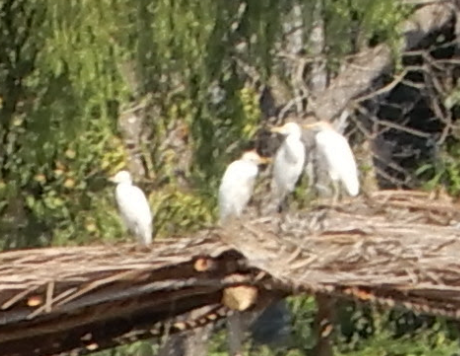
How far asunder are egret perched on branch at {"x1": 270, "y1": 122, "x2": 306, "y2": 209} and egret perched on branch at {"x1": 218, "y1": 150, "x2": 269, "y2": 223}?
0.12 meters

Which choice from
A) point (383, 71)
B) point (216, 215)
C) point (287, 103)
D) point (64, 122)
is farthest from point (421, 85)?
point (64, 122)

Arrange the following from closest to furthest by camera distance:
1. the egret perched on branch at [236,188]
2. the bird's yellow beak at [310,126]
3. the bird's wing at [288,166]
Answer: the egret perched on branch at [236,188]
the bird's wing at [288,166]
the bird's yellow beak at [310,126]

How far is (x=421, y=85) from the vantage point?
24.3 feet

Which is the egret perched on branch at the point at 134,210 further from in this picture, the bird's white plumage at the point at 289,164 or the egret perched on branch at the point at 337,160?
the egret perched on branch at the point at 337,160

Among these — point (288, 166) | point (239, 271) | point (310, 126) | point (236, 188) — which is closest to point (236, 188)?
point (236, 188)

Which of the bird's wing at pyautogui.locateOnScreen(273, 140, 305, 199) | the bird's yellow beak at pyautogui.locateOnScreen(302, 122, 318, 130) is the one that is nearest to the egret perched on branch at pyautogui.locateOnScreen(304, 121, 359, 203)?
the bird's wing at pyautogui.locateOnScreen(273, 140, 305, 199)

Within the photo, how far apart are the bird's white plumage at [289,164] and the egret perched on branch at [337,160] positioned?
0.43 ft

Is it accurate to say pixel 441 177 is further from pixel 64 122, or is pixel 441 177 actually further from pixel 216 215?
pixel 64 122

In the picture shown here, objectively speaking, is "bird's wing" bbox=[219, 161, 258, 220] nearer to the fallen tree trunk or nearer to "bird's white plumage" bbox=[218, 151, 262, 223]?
"bird's white plumage" bbox=[218, 151, 262, 223]

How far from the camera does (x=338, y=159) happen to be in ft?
17.3

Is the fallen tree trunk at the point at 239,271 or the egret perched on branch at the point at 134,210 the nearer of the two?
the fallen tree trunk at the point at 239,271

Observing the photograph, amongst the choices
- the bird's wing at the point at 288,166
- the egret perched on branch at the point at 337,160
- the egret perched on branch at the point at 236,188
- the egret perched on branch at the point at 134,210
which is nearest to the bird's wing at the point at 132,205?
the egret perched on branch at the point at 134,210

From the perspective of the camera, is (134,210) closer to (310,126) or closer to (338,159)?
(338,159)

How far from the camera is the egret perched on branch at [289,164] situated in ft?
18.4
